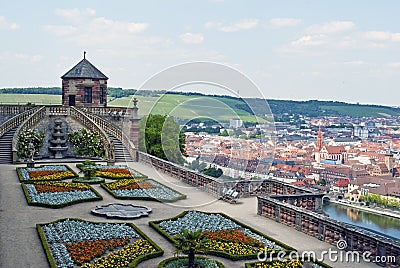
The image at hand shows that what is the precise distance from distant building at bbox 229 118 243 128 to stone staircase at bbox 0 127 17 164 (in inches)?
751


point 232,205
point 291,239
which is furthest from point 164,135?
point 291,239

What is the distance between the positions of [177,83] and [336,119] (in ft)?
160

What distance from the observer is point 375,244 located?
1223 cm

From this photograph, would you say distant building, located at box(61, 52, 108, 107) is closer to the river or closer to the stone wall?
the stone wall

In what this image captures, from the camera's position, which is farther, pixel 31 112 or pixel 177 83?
pixel 31 112

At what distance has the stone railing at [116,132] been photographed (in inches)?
1313

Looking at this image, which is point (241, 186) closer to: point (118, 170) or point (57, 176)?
point (118, 170)

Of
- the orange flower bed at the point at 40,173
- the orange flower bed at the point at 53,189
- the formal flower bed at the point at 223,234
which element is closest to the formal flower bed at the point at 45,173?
the orange flower bed at the point at 40,173

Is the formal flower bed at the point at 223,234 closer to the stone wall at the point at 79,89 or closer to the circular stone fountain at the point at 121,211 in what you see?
the circular stone fountain at the point at 121,211

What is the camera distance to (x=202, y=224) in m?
16.0

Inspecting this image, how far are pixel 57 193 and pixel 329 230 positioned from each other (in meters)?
11.7

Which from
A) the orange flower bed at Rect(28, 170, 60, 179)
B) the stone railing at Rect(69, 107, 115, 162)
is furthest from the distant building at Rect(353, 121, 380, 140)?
the orange flower bed at Rect(28, 170, 60, 179)

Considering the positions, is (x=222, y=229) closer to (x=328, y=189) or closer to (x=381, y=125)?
(x=328, y=189)

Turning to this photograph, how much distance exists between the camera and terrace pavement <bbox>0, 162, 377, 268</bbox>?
12.5 metres
